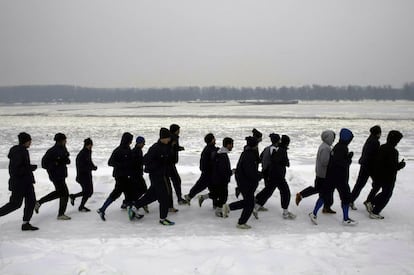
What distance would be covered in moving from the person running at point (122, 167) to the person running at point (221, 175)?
164cm

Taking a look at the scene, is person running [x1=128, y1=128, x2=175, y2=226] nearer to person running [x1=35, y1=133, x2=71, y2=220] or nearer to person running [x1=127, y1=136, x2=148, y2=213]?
person running [x1=127, y1=136, x2=148, y2=213]

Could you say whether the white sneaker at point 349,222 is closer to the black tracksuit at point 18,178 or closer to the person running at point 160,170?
the person running at point 160,170

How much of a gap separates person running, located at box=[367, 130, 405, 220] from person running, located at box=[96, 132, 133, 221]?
474cm

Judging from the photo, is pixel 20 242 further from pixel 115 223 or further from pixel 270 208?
pixel 270 208

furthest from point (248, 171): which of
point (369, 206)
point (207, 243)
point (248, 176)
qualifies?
point (369, 206)

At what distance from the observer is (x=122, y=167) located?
23.2 ft

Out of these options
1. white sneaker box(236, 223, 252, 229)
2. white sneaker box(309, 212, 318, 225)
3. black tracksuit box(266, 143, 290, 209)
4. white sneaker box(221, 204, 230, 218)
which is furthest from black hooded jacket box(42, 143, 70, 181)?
white sneaker box(309, 212, 318, 225)

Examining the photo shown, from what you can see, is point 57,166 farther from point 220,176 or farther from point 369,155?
point 369,155

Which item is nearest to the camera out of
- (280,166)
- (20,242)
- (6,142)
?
(20,242)

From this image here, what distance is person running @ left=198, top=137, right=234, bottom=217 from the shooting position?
7.06 metres

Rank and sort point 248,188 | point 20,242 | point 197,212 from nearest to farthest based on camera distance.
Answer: point 20,242 → point 248,188 → point 197,212

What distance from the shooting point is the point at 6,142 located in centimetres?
2073

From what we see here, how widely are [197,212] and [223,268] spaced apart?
2.72m

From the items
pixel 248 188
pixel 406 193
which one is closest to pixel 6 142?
pixel 248 188
